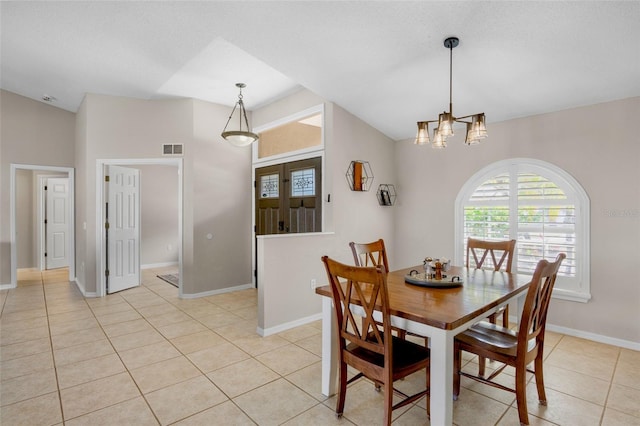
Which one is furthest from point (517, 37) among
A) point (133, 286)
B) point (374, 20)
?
point (133, 286)

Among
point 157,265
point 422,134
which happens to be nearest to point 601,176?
point 422,134

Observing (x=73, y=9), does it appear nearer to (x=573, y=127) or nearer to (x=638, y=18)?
(x=638, y=18)

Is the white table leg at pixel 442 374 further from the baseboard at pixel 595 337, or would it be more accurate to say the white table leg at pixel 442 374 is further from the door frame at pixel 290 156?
the door frame at pixel 290 156

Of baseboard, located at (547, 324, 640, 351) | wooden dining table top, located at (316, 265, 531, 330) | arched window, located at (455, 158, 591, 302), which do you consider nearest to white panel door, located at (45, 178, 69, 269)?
wooden dining table top, located at (316, 265, 531, 330)

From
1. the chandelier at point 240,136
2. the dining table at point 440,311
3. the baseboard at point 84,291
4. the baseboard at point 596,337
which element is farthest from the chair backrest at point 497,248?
the baseboard at point 84,291

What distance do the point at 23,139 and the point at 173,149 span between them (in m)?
2.84

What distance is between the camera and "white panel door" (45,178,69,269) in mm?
7035

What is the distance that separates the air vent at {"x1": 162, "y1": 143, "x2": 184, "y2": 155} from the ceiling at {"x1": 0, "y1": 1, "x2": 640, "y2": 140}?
0.90m

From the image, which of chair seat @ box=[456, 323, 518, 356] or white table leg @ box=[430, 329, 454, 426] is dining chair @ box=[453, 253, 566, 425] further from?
white table leg @ box=[430, 329, 454, 426]

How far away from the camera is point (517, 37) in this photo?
2.54 metres

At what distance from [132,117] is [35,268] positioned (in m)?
4.70

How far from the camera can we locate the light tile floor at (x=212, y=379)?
2.15 meters

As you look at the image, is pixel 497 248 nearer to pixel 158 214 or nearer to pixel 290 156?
pixel 290 156

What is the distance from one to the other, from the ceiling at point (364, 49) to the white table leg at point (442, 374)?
7.34 ft
